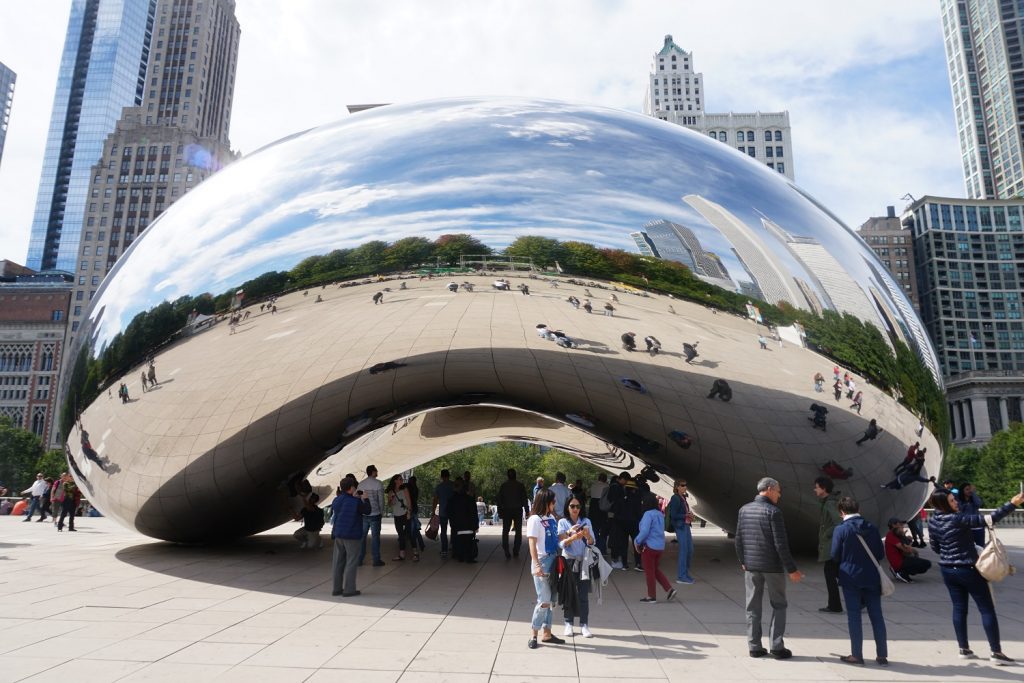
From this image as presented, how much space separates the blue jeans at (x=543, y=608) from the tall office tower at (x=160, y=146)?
380 ft

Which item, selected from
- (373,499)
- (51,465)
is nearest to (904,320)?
(373,499)

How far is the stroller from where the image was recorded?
26.1ft

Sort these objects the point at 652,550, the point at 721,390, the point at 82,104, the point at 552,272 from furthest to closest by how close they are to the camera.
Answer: the point at 82,104 < the point at 721,390 < the point at 652,550 < the point at 552,272

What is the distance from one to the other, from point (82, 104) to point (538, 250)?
621ft

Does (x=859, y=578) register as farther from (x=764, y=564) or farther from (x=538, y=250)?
(x=538, y=250)

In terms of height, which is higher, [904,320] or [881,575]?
[904,320]

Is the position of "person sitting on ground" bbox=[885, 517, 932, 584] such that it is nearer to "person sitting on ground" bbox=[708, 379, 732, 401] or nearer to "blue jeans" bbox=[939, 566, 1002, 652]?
"person sitting on ground" bbox=[708, 379, 732, 401]

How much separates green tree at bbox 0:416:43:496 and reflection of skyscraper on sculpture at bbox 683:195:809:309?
3492 inches

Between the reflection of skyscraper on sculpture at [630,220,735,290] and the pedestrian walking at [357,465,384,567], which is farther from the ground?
the reflection of skyscraper on sculpture at [630,220,735,290]

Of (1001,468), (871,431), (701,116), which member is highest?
(701,116)

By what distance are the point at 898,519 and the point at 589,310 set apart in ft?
18.8

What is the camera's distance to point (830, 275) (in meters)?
8.10

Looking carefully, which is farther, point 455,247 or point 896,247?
point 896,247

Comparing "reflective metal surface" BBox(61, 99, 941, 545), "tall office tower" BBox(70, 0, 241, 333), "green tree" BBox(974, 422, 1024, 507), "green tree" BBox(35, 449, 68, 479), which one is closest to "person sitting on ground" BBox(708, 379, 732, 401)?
"reflective metal surface" BBox(61, 99, 941, 545)
